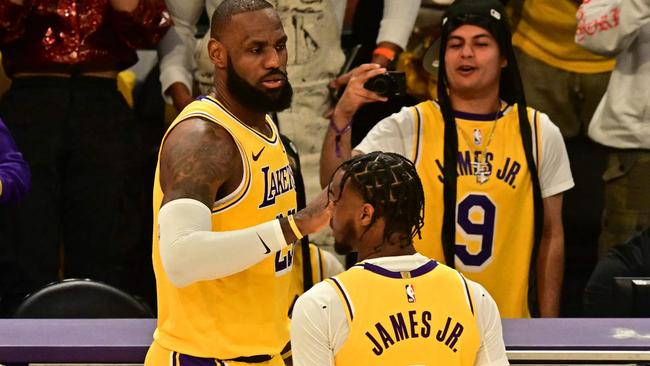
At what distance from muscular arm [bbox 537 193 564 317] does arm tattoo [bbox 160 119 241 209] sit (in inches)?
63.9

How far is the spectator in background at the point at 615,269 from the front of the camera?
4.16 m

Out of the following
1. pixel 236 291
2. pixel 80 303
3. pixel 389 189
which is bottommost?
pixel 80 303

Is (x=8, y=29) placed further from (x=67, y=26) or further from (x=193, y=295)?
(x=193, y=295)

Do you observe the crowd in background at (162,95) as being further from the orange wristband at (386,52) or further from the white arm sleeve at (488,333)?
the white arm sleeve at (488,333)

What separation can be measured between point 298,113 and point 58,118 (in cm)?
101

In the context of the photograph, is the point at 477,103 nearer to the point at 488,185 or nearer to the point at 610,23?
the point at 488,185

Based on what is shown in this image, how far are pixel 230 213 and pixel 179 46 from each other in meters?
2.31

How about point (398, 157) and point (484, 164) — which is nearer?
point (398, 157)

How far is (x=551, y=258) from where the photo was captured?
441 centimetres

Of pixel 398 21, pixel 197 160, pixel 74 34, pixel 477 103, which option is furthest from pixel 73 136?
pixel 197 160

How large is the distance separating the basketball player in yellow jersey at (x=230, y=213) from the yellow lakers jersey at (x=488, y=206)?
41.6 inches

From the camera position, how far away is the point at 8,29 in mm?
4992

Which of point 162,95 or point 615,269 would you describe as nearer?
point 615,269

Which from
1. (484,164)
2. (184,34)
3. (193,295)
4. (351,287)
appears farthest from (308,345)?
(184,34)
